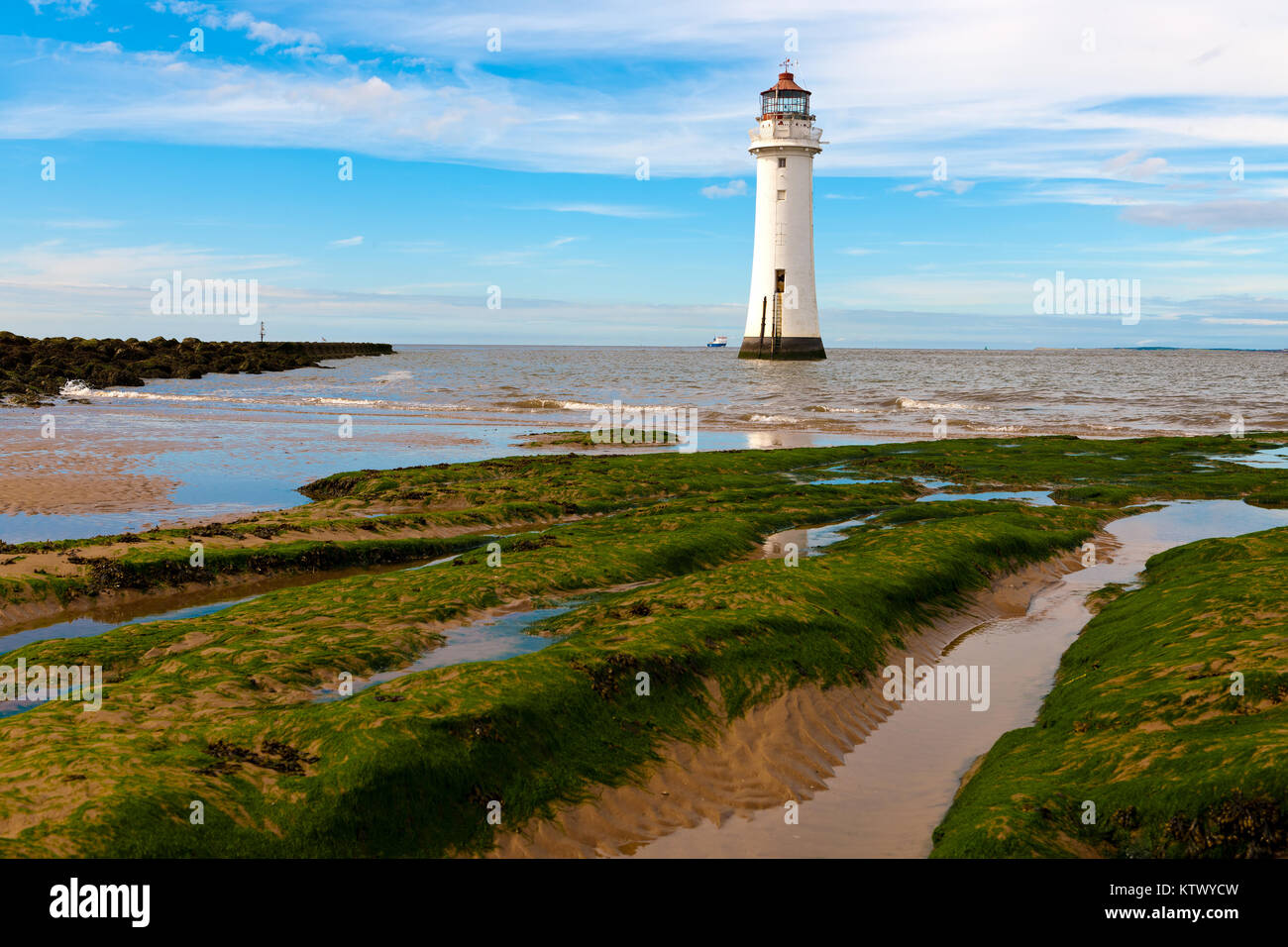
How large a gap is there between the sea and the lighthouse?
7100 millimetres

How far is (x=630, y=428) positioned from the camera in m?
38.5

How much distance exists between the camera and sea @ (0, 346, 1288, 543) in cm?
2495

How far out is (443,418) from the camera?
46.1 m

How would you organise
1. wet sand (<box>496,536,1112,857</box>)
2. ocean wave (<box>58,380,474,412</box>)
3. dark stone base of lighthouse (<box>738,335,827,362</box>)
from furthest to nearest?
dark stone base of lighthouse (<box>738,335,827,362</box>) → ocean wave (<box>58,380,474,412</box>) → wet sand (<box>496,536,1112,857</box>)

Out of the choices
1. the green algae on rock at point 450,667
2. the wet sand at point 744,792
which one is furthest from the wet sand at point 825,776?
the green algae on rock at point 450,667

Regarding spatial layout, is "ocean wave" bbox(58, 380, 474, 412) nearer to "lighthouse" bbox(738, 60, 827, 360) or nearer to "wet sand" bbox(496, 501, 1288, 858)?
"lighthouse" bbox(738, 60, 827, 360)

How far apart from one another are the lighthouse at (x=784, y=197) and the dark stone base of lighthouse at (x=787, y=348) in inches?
139

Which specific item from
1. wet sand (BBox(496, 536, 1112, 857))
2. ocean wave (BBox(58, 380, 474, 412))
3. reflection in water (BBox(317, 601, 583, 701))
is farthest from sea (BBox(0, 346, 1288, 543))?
wet sand (BBox(496, 536, 1112, 857))

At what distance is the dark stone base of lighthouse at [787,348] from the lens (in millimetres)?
82000

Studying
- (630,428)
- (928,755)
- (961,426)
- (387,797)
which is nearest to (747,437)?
(630,428)

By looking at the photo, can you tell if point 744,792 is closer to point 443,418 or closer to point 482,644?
point 482,644

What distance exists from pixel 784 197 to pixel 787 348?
43.9ft
